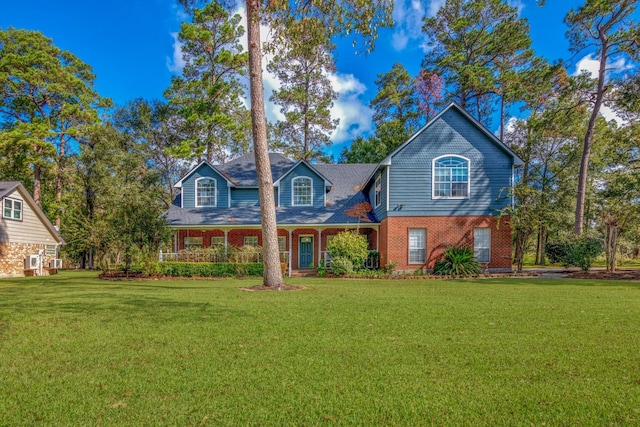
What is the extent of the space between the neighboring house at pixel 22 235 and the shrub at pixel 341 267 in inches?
680

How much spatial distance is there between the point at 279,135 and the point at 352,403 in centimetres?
3023

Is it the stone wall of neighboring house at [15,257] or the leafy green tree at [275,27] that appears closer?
the leafy green tree at [275,27]

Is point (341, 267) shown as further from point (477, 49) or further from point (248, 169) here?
point (477, 49)

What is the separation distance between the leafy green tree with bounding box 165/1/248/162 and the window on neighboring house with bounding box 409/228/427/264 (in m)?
15.8

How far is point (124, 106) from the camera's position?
3316cm

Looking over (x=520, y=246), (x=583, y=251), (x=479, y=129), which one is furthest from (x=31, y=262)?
(x=583, y=251)

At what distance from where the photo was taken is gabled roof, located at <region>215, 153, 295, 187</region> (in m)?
21.7

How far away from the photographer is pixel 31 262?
20.0m

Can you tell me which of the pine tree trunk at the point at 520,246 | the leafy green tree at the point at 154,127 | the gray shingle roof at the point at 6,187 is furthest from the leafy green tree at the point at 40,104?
the pine tree trunk at the point at 520,246

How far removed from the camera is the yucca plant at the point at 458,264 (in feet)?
53.0

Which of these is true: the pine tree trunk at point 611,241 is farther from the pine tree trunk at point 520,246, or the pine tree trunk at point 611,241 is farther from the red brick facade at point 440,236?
the red brick facade at point 440,236

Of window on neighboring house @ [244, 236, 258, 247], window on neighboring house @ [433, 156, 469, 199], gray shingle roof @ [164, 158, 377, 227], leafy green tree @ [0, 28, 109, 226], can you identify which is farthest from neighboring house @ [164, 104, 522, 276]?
leafy green tree @ [0, 28, 109, 226]

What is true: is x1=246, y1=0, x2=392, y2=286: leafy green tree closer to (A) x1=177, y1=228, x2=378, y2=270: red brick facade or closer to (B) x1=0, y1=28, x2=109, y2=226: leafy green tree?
(A) x1=177, y1=228, x2=378, y2=270: red brick facade

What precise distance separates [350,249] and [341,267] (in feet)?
3.14
